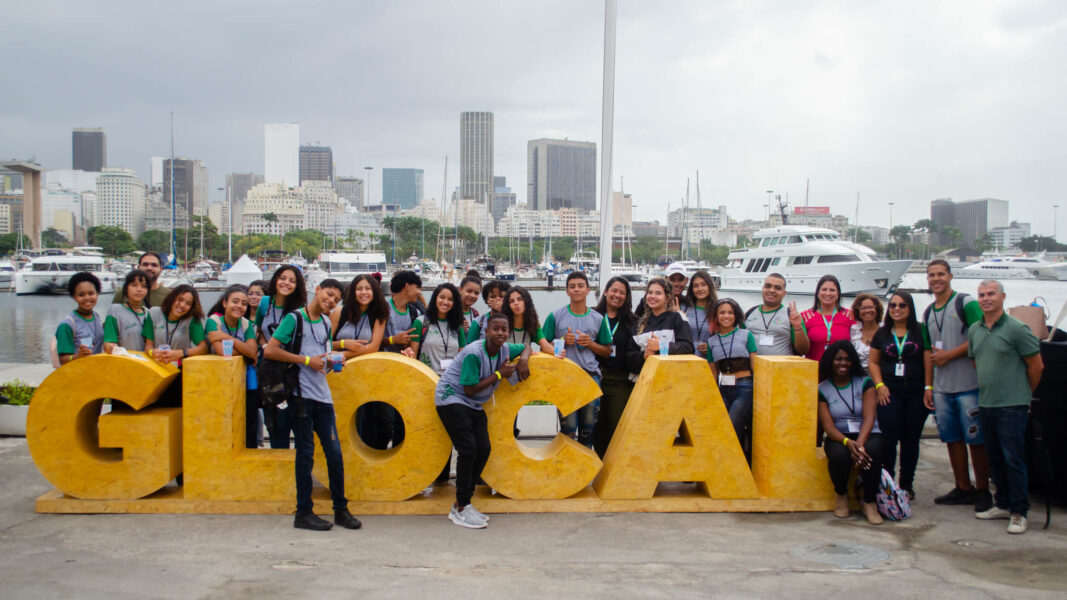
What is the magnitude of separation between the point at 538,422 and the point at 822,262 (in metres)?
39.0

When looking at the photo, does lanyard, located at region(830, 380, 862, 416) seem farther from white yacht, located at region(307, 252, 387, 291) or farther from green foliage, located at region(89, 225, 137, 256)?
green foliage, located at region(89, 225, 137, 256)

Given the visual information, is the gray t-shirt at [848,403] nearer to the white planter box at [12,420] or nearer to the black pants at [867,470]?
the black pants at [867,470]

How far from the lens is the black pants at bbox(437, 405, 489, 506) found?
5.62 m

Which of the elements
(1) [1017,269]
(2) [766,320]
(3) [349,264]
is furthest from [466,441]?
(1) [1017,269]

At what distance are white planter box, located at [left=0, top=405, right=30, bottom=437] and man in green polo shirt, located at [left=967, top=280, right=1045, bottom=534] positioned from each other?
10328 mm

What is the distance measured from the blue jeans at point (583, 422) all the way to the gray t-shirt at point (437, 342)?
122 centimetres

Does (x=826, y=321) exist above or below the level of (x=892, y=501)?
above

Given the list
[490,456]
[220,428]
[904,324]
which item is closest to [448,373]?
[490,456]

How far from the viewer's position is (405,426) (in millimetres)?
5961

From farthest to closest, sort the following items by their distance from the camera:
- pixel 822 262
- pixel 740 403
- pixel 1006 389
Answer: pixel 822 262, pixel 740 403, pixel 1006 389

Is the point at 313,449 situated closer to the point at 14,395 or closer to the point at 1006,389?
the point at 1006,389

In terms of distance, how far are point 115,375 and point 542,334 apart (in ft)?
12.0

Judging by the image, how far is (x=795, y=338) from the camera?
672 centimetres

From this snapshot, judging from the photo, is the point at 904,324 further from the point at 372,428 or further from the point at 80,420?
the point at 80,420
